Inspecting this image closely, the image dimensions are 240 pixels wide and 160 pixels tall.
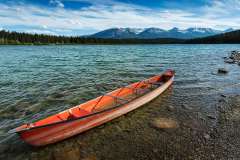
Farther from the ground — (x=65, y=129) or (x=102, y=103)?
(x=102, y=103)

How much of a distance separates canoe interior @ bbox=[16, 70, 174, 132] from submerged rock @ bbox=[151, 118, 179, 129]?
7.80 feet

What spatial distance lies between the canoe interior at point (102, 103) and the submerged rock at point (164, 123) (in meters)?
2.38

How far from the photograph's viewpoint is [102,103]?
14531mm

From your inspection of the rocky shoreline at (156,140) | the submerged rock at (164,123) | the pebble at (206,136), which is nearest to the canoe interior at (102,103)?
the rocky shoreline at (156,140)

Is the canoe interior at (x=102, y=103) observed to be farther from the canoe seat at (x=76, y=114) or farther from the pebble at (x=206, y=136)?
the pebble at (x=206, y=136)

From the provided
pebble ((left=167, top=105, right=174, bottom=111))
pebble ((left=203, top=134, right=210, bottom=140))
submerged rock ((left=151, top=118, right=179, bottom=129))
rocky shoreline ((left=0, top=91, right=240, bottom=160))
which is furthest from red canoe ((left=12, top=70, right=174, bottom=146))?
pebble ((left=203, top=134, right=210, bottom=140))

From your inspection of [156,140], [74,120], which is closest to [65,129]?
[74,120]

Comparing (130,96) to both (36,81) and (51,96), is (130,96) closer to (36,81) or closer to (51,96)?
(51,96)

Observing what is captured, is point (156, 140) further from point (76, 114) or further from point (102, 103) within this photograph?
point (102, 103)

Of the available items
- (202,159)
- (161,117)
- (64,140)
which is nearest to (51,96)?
(64,140)

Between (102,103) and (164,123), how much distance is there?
4450 millimetres

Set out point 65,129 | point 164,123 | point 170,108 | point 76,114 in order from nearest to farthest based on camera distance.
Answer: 1. point 65,129
2. point 76,114
3. point 164,123
4. point 170,108

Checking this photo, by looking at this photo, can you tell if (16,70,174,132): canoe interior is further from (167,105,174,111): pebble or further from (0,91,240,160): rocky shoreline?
(167,105,174,111): pebble

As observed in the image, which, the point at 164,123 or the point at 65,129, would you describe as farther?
the point at 164,123
